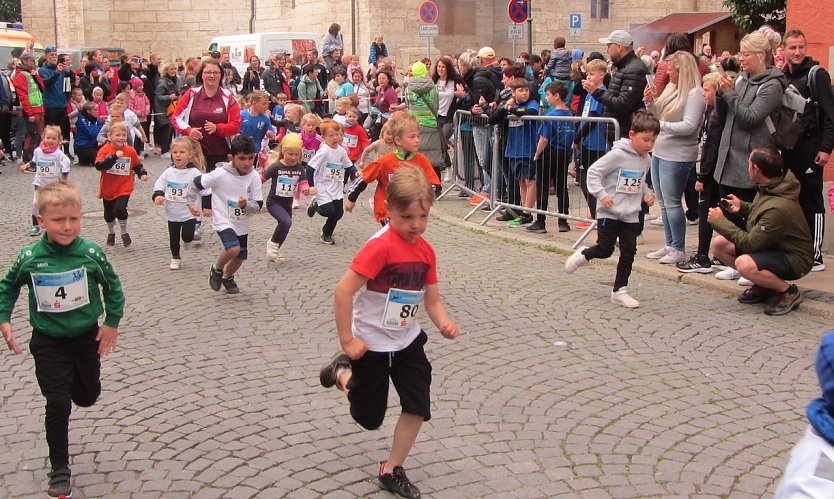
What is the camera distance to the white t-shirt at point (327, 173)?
36.0ft

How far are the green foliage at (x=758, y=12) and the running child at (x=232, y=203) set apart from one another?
1261cm

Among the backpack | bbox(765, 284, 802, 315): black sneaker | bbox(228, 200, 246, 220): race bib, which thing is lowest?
bbox(765, 284, 802, 315): black sneaker

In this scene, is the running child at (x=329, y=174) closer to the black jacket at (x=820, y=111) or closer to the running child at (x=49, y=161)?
the running child at (x=49, y=161)

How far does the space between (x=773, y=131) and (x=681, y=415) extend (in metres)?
3.67

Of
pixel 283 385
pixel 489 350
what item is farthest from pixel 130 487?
pixel 489 350

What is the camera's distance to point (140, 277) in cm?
923

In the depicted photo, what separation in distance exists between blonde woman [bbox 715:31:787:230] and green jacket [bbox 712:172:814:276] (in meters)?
0.70

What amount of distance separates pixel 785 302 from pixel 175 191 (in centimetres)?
588

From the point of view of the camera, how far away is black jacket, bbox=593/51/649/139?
9.98m

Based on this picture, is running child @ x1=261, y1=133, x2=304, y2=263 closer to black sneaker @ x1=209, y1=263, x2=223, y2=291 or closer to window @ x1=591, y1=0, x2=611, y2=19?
black sneaker @ x1=209, y1=263, x2=223, y2=291

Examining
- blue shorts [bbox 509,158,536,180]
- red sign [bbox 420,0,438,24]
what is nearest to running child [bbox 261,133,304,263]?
blue shorts [bbox 509,158,536,180]

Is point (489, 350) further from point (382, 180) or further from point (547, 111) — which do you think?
point (547, 111)

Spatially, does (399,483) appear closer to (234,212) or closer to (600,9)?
(234,212)

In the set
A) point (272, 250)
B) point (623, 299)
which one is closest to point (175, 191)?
point (272, 250)
